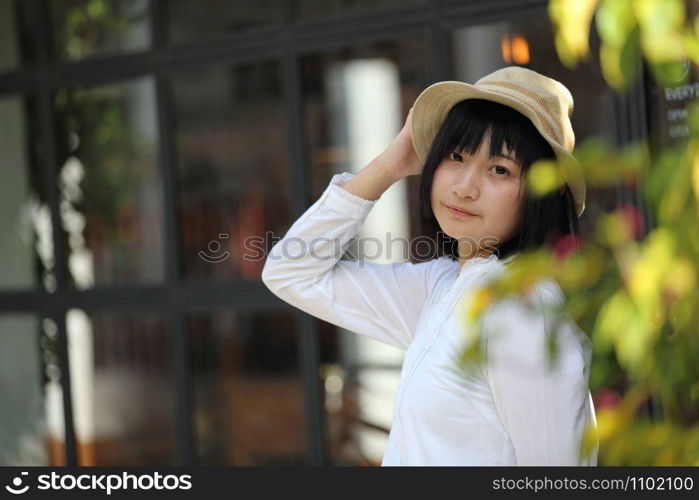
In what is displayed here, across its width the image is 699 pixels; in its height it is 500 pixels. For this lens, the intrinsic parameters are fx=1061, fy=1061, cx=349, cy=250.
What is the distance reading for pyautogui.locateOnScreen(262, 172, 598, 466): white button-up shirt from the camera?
62.6 inches

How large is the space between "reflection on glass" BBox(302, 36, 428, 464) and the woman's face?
1.59 metres

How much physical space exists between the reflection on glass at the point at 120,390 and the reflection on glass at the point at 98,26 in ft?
3.10

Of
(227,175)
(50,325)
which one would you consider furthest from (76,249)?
(227,175)

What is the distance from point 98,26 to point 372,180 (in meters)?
2.22

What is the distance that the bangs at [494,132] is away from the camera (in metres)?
1.72

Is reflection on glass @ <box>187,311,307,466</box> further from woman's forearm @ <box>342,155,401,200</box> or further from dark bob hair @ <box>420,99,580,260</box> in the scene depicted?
dark bob hair @ <box>420,99,580,260</box>

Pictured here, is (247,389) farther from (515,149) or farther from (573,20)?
(573,20)

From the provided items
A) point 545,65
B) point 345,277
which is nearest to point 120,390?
point 545,65

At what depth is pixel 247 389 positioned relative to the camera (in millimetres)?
3986

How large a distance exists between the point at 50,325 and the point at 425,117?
245cm

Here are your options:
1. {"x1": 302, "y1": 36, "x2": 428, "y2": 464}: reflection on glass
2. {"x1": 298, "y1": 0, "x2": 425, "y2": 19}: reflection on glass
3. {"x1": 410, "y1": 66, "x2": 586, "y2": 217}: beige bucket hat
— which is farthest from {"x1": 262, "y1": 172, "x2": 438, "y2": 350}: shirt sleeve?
{"x1": 302, "y1": 36, "x2": 428, "y2": 464}: reflection on glass

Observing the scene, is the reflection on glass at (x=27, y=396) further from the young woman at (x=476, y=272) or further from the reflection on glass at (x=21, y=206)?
the young woman at (x=476, y=272)

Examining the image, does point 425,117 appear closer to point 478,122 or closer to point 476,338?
point 478,122

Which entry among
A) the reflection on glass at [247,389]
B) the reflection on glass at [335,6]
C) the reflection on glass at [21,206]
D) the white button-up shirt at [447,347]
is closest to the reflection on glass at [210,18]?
the reflection on glass at [335,6]
